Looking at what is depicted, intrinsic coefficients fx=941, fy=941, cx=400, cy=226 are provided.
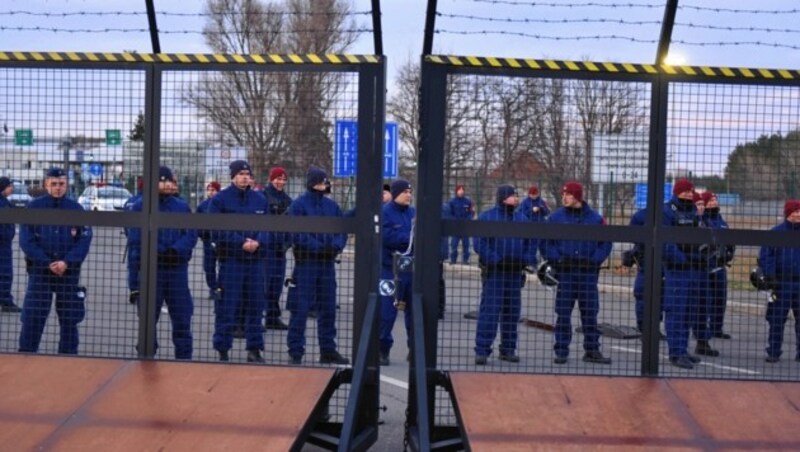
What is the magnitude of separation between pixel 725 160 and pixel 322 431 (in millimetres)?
2966

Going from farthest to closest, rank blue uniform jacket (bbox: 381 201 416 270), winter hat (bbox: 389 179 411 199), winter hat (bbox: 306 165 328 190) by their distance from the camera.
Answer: winter hat (bbox: 389 179 411 199), blue uniform jacket (bbox: 381 201 416 270), winter hat (bbox: 306 165 328 190)

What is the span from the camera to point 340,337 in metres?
6.02

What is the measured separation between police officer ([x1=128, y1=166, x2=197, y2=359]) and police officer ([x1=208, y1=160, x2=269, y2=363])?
0.73 feet

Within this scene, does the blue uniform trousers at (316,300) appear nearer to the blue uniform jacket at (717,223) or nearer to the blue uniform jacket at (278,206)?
the blue uniform jacket at (278,206)

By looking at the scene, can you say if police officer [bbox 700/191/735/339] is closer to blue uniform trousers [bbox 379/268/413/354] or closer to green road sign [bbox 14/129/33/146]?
blue uniform trousers [bbox 379/268/413/354]

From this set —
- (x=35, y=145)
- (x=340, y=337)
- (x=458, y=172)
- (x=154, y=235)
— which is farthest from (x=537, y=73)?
(x=35, y=145)

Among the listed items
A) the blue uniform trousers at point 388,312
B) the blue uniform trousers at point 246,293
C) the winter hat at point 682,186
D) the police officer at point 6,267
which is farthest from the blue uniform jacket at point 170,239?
the blue uniform trousers at point 388,312

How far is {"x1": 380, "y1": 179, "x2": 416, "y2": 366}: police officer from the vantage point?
32.7ft

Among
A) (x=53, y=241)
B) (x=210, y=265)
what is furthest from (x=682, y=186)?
(x=53, y=241)

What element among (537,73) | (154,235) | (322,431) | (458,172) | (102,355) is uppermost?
(537,73)

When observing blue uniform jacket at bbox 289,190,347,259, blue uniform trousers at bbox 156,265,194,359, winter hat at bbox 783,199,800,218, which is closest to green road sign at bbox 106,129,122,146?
blue uniform trousers at bbox 156,265,194,359

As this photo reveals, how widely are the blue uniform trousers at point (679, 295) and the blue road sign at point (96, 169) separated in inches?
144

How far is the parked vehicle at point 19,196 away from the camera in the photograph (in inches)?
246

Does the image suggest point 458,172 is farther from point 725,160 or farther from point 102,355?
point 102,355
